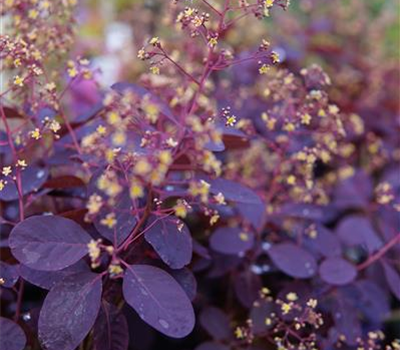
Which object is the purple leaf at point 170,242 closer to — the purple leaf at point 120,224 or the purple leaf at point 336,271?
the purple leaf at point 120,224

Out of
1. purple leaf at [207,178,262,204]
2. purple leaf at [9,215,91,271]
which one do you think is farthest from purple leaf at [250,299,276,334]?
purple leaf at [9,215,91,271]

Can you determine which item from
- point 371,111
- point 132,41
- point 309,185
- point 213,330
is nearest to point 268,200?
point 309,185

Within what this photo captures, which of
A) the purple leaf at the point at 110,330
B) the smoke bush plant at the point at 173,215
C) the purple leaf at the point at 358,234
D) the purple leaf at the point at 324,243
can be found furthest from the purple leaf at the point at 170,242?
the purple leaf at the point at 358,234

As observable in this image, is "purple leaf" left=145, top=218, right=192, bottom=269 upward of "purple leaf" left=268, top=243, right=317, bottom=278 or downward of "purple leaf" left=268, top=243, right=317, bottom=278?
upward

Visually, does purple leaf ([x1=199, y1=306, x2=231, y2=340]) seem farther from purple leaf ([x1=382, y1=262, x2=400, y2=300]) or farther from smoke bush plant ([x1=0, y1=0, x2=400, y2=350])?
purple leaf ([x1=382, y1=262, x2=400, y2=300])

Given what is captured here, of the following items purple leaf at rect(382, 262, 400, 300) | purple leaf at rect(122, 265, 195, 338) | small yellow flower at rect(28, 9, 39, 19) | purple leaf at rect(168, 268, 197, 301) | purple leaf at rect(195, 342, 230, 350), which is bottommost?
purple leaf at rect(382, 262, 400, 300)

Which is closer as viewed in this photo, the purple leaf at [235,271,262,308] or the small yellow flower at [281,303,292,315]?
the small yellow flower at [281,303,292,315]
